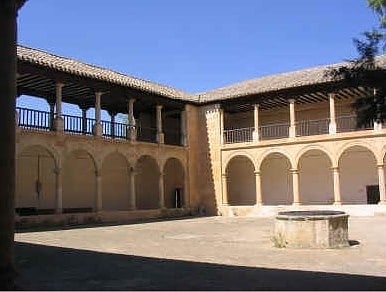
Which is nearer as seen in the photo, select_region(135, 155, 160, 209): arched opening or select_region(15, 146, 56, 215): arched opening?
select_region(15, 146, 56, 215): arched opening

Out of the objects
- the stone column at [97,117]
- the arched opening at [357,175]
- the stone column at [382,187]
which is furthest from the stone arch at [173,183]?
the stone column at [382,187]

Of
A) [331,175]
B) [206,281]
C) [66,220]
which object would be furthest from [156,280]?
[331,175]

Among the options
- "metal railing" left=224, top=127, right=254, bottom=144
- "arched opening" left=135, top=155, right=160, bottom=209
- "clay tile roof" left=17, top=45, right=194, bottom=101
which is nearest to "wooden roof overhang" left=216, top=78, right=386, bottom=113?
"metal railing" left=224, top=127, right=254, bottom=144

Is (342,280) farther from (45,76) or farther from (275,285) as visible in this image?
(45,76)

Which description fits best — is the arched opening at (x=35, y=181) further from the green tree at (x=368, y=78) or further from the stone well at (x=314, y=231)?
the green tree at (x=368, y=78)

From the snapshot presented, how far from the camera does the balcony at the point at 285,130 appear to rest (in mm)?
29481

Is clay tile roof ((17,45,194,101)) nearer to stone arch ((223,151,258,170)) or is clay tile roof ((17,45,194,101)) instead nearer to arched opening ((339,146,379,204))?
stone arch ((223,151,258,170))

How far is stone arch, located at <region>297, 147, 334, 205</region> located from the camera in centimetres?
3023

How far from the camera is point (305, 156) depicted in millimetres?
31109

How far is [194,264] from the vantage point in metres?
10.1

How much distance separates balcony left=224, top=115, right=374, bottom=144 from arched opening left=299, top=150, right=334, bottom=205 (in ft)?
4.29

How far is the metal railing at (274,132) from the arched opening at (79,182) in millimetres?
10634

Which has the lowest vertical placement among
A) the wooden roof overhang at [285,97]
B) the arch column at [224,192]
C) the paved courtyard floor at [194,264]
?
the paved courtyard floor at [194,264]

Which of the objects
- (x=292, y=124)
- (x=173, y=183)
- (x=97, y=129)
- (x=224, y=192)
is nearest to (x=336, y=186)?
(x=292, y=124)
